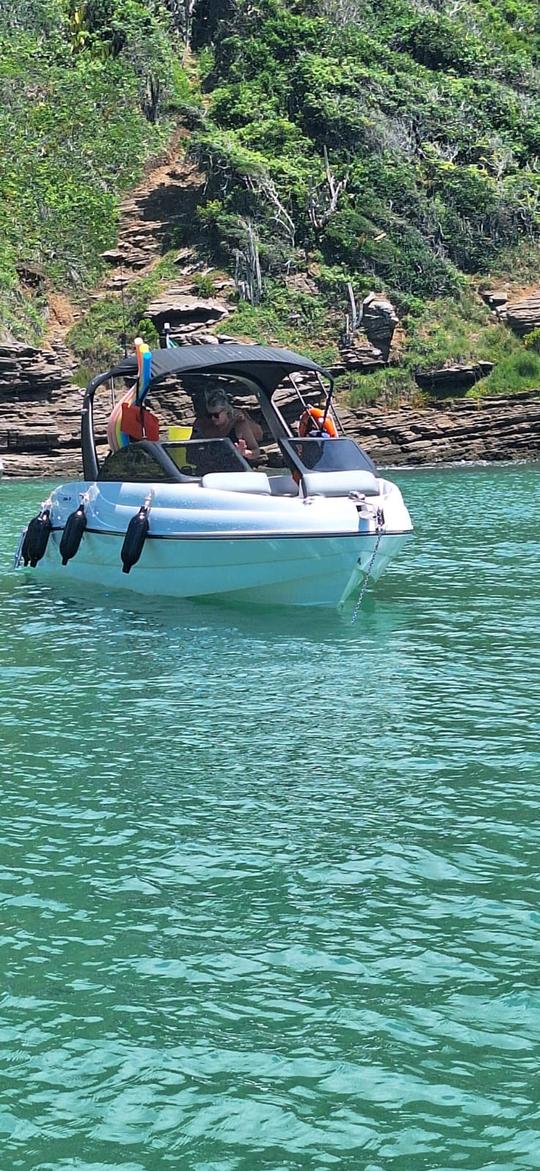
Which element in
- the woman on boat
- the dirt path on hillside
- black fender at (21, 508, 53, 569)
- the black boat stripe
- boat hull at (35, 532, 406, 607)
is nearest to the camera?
the black boat stripe

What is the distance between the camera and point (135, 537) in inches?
527

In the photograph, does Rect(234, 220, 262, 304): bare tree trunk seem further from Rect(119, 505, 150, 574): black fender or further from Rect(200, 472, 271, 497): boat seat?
Rect(200, 472, 271, 497): boat seat

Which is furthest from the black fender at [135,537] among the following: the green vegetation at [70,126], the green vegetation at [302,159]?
the green vegetation at [70,126]

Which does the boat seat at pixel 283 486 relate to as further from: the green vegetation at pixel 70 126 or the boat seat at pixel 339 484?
the green vegetation at pixel 70 126

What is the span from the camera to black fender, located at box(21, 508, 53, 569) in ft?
51.1

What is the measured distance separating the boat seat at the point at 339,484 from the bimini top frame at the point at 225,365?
65.1 inches

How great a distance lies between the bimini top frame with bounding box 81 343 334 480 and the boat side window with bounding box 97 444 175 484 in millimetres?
525

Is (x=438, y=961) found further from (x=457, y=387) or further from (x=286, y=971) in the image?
(x=457, y=387)

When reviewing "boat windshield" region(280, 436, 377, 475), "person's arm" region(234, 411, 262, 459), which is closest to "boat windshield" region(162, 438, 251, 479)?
"person's arm" region(234, 411, 262, 459)

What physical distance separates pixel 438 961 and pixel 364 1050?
2.47 feet

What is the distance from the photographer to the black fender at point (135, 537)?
1328cm

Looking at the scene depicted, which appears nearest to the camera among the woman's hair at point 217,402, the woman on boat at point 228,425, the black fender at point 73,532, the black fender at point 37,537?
the woman on boat at point 228,425

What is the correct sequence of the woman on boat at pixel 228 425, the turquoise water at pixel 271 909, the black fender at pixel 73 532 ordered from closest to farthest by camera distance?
the turquoise water at pixel 271 909 < the woman on boat at pixel 228 425 < the black fender at pixel 73 532

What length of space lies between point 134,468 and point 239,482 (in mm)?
1481
